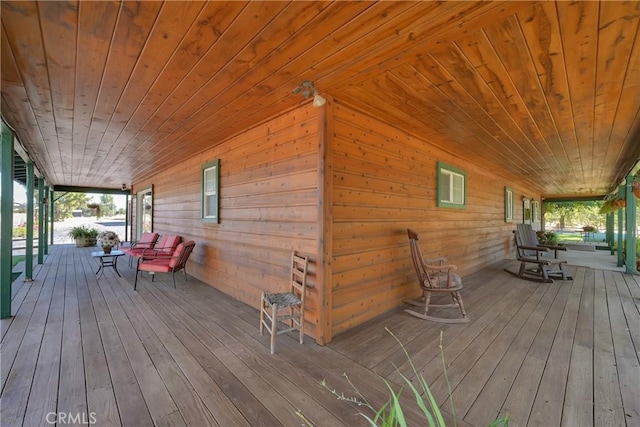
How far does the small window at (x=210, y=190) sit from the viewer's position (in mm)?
4258

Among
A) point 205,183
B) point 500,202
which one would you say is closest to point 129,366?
point 205,183

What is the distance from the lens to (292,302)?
8.05ft

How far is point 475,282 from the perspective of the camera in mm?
4707

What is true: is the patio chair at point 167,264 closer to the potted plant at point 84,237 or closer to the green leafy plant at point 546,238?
the potted plant at point 84,237

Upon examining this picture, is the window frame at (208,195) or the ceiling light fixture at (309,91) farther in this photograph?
the window frame at (208,195)

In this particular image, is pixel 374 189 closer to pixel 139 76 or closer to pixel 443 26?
pixel 443 26

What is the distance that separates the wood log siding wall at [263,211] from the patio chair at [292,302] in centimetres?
12

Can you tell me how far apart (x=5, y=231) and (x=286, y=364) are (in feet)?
12.3

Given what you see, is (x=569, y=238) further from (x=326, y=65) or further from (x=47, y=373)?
(x=47, y=373)

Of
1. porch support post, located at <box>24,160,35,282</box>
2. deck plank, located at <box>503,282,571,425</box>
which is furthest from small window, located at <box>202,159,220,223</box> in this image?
deck plank, located at <box>503,282,571,425</box>

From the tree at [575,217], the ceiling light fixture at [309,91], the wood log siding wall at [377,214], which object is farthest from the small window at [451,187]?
the tree at [575,217]

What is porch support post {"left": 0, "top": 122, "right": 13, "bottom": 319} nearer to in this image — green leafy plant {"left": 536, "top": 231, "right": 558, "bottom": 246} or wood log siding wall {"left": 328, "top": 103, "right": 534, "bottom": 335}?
wood log siding wall {"left": 328, "top": 103, "right": 534, "bottom": 335}

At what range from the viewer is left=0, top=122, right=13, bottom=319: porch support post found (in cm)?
304

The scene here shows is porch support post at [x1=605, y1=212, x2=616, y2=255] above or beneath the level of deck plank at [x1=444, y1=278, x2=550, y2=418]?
above
